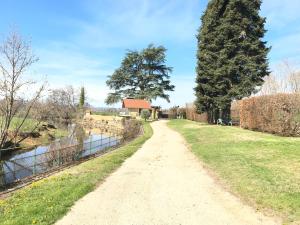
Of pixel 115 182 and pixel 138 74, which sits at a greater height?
pixel 138 74

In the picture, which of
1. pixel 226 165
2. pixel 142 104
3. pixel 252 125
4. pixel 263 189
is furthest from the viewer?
pixel 142 104

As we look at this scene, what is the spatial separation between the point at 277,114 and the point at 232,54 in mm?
15357

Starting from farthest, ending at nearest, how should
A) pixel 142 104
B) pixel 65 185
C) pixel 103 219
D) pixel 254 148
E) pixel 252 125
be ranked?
pixel 142 104 → pixel 252 125 → pixel 254 148 → pixel 65 185 → pixel 103 219

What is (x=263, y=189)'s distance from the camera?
975 cm

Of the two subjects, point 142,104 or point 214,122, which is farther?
point 142,104

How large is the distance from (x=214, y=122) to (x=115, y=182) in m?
34.6

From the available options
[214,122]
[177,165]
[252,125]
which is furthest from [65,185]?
[214,122]

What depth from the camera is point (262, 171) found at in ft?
39.4

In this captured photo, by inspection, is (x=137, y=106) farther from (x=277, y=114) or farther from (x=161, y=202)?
(x=161, y=202)

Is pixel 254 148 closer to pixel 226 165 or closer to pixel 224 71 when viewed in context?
pixel 226 165

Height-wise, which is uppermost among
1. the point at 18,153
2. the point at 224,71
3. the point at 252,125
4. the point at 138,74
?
the point at 138,74

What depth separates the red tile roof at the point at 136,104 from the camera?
82.6 metres

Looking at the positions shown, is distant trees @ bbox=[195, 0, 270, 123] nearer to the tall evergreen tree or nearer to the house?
the house

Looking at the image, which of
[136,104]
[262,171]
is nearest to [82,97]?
[136,104]
